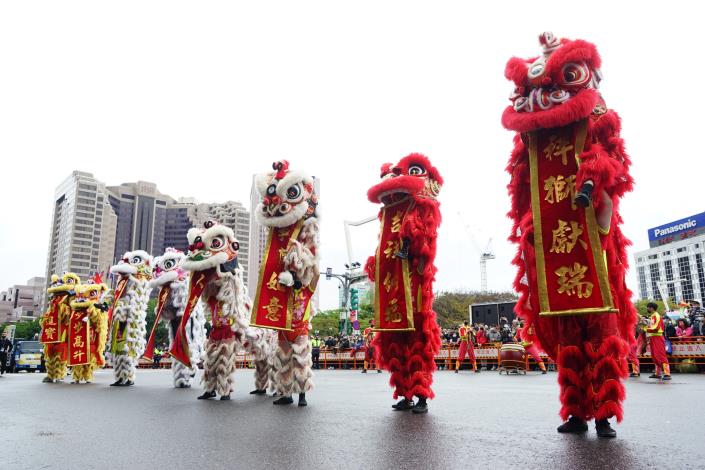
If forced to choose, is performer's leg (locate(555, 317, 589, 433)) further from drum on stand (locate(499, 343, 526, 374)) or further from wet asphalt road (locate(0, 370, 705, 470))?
drum on stand (locate(499, 343, 526, 374))

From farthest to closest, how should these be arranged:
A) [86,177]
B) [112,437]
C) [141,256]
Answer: [86,177]
[141,256]
[112,437]

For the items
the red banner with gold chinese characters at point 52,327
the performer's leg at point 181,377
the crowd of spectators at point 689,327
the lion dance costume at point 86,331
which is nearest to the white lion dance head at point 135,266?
the lion dance costume at point 86,331

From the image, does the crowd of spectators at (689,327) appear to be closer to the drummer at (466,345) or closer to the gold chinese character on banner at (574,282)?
the drummer at (466,345)

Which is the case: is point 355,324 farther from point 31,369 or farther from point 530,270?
point 530,270

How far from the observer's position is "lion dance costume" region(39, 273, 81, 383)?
10836mm

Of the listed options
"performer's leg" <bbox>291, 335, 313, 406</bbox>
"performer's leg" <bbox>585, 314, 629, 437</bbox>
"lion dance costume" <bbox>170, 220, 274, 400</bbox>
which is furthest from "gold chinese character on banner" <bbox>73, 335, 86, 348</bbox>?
"performer's leg" <bbox>585, 314, 629, 437</bbox>

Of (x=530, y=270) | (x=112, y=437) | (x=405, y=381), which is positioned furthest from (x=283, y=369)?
(x=530, y=270)

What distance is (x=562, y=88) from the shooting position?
4047mm

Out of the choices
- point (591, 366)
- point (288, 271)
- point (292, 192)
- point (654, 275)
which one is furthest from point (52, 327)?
point (654, 275)

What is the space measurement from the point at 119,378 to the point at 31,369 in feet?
60.3

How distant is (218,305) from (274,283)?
47.5 inches

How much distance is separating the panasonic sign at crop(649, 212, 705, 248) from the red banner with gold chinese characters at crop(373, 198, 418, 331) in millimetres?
85010

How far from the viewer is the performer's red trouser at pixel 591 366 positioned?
360cm

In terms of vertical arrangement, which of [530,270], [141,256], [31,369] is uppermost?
[141,256]
